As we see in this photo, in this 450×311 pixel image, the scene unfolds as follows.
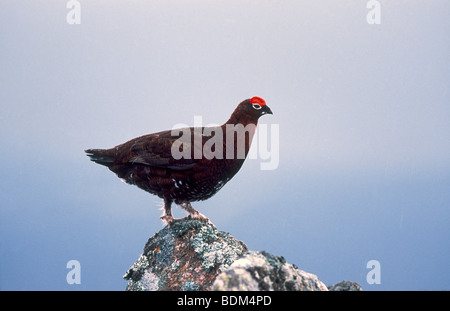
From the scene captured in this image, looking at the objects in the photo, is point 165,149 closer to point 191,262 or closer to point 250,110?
point 250,110

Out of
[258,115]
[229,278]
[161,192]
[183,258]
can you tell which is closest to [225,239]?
[183,258]

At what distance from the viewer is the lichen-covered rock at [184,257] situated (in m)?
5.70

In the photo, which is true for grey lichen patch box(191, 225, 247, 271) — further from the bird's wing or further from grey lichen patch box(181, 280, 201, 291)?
the bird's wing

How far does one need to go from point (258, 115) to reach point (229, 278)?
3088mm

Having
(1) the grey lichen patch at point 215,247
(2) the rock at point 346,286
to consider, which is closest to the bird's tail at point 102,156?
(1) the grey lichen patch at point 215,247

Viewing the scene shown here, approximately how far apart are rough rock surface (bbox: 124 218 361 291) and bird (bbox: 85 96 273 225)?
45 centimetres

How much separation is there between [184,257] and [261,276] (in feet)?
7.07

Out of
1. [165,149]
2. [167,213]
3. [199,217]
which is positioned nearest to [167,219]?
[167,213]

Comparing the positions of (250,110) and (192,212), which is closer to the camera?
(250,110)

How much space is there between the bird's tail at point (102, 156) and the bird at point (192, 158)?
1.21 feet

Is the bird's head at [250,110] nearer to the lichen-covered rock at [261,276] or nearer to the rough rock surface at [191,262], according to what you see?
the rough rock surface at [191,262]

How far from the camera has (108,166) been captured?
23.9 ft

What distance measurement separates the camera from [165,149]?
665cm
